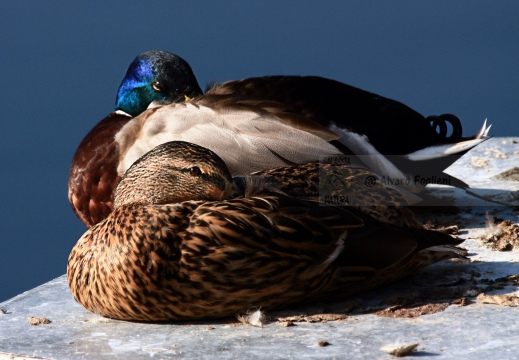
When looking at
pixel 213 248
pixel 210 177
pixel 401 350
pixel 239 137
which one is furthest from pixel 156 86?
pixel 401 350

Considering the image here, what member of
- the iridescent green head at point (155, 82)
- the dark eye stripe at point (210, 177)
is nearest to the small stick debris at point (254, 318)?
the dark eye stripe at point (210, 177)

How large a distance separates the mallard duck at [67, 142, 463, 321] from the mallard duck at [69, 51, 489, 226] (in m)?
1.16

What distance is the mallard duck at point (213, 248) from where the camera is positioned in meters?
2.60

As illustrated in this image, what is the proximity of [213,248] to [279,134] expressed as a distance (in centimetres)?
158

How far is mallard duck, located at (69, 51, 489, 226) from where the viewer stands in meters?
4.08

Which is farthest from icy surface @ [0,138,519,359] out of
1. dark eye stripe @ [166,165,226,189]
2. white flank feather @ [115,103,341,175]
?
white flank feather @ [115,103,341,175]

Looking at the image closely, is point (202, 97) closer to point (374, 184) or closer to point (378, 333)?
point (374, 184)

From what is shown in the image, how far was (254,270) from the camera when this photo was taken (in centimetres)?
261

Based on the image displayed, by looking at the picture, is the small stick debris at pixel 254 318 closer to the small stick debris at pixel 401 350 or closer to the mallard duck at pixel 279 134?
the small stick debris at pixel 401 350

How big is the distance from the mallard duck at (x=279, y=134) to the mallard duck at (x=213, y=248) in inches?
45.6

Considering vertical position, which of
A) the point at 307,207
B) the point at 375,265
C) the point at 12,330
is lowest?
the point at 12,330

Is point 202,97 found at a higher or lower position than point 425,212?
higher

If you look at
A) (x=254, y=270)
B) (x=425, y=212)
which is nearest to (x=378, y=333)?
(x=254, y=270)

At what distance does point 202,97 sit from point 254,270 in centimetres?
178
